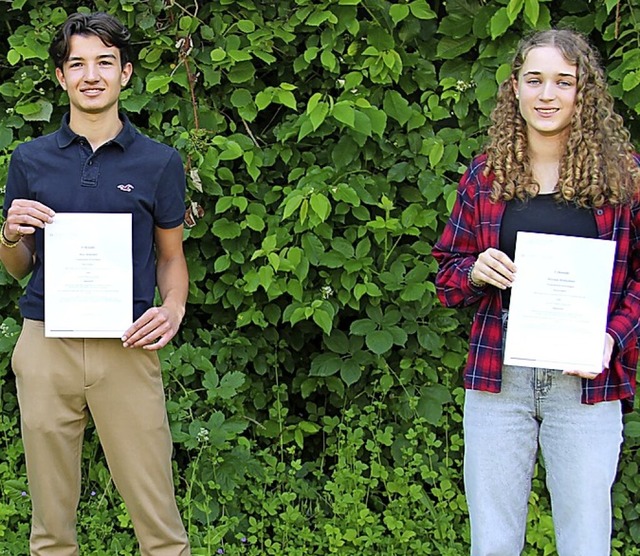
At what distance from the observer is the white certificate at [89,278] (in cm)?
273

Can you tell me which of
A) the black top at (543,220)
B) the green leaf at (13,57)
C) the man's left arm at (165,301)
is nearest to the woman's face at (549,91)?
the black top at (543,220)

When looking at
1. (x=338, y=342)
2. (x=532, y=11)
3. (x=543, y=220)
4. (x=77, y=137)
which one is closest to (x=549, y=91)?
(x=543, y=220)

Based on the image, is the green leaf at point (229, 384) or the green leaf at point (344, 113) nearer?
the green leaf at point (344, 113)

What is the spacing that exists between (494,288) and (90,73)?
1.29 metres

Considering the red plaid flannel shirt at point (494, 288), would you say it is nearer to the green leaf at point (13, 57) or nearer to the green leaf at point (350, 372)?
the green leaf at point (350, 372)

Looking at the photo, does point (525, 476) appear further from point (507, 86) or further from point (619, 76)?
point (619, 76)

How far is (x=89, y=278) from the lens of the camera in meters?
2.76

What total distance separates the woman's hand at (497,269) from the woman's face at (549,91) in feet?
1.16

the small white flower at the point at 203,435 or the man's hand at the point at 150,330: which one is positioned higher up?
the man's hand at the point at 150,330

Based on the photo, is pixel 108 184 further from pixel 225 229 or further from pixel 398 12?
pixel 398 12

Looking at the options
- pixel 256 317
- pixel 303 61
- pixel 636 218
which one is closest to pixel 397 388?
pixel 256 317

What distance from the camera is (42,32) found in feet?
12.2

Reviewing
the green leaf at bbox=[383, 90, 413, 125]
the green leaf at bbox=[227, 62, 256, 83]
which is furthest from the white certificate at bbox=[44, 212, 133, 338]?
the green leaf at bbox=[383, 90, 413, 125]

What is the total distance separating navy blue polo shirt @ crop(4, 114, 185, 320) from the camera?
2.77 m
